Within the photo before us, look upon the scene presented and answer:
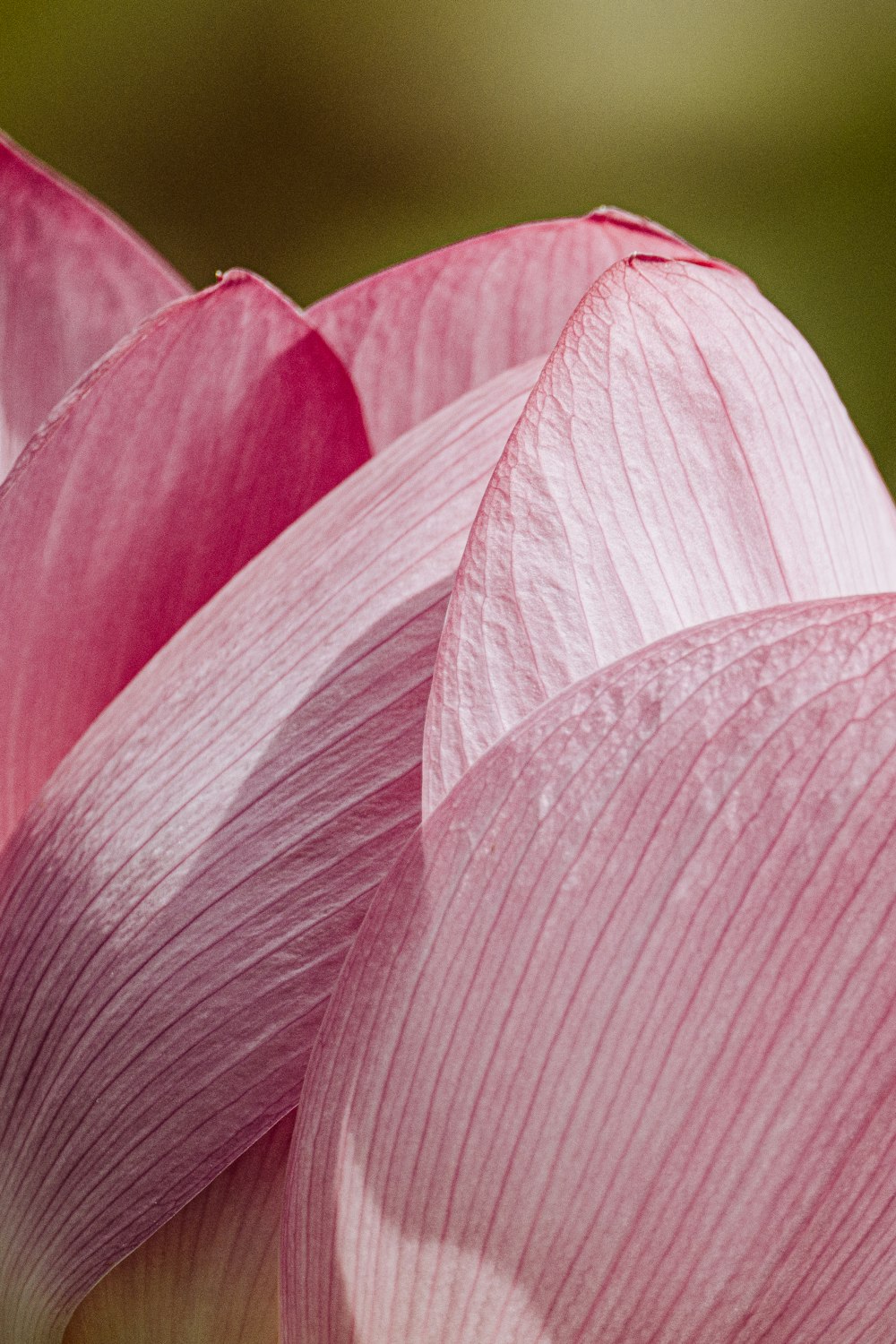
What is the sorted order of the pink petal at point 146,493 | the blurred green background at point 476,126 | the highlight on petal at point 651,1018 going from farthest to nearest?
the blurred green background at point 476,126 < the pink petal at point 146,493 < the highlight on petal at point 651,1018

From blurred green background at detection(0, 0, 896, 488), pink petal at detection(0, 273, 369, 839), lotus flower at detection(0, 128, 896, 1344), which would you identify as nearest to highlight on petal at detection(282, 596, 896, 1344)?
lotus flower at detection(0, 128, 896, 1344)

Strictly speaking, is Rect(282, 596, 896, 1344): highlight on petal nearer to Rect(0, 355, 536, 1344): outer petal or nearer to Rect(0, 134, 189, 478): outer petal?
Rect(0, 355, 536, 1344): outer petal

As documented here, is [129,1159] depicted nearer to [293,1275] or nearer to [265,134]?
[293,1275]

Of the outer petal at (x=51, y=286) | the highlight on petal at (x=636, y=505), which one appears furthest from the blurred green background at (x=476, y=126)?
the highlight on petal at (x=636, y=505)

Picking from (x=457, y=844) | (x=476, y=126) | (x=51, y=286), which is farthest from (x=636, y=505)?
(x=476, y=126)

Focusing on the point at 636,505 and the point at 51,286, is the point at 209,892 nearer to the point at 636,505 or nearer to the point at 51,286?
the point at 636,505

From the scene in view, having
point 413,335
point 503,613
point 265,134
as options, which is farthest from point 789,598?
point 265,134

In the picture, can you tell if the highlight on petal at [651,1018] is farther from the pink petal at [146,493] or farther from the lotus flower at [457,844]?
the pink petal at [146,493]
